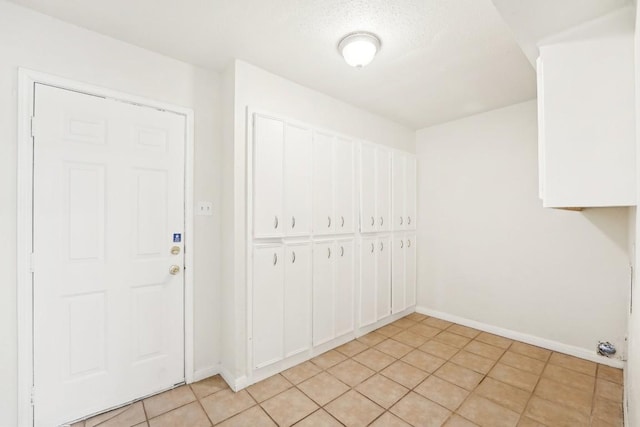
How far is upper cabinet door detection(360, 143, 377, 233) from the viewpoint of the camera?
10.2 feet

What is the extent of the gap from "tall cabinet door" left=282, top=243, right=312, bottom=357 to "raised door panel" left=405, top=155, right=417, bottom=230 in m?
1.70

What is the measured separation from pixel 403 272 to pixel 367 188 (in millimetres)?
1256

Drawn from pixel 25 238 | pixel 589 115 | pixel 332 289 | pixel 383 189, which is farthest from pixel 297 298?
pixel 589 115

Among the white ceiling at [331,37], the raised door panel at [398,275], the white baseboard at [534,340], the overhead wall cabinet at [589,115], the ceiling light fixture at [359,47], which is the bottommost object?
the white baseboard at [534,340]

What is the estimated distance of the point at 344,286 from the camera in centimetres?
291

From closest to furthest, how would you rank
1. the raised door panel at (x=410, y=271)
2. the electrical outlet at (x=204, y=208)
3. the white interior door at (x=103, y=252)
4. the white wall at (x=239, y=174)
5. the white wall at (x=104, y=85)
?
the white wall at (x=104, y=85)
the white interior door at (x=103, y=252)
the white wall at (x=239, y=174)
the electrical outlet at (x=204, y=208)
the raised door panel at (x=410, y=271)

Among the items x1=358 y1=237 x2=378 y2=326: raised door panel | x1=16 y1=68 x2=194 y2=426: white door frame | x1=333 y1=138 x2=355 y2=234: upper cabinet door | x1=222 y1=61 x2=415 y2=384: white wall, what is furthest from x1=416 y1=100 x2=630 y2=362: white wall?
x1=16 y1=68 x2=194 y2=426: white door frame

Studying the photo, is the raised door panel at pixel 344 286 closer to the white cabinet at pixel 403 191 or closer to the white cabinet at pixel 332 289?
the white cabinet at pixel 332 289

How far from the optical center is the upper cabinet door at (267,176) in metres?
2.26

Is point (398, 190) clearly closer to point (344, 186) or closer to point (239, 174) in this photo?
point (344, 186)

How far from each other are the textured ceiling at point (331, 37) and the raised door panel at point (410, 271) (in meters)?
1.89

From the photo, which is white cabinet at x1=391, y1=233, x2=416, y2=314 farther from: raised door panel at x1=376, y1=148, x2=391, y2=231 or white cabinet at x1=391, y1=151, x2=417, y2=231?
raised door panel at x1=376, y1=148, x2=391, y2=231

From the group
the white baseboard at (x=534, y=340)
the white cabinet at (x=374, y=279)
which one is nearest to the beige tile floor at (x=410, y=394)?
the white baseboard at (x=534, y=340)

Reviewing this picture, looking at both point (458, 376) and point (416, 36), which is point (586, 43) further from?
point (458, 376)
